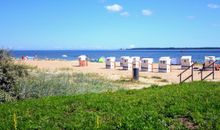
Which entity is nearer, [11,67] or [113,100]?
[113,100]

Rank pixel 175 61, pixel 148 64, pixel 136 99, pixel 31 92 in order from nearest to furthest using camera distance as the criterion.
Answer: pixel 136 99, pixel 31 92, pixel 148 64, pixel 175 61

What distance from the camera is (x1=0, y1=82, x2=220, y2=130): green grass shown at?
7219 mm

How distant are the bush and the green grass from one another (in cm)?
308

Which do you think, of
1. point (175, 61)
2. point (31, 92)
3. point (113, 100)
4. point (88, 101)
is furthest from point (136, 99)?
point (175, 61)

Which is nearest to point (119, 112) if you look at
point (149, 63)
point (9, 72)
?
point (9, 72)

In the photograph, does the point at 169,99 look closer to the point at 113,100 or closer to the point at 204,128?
Result: the point at 113,100

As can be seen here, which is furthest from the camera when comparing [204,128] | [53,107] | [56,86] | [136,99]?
[56,86]

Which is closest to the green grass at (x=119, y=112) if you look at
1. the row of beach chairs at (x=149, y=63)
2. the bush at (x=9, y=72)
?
the bush at (x=9, y=72)

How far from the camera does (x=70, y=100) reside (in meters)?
9.55

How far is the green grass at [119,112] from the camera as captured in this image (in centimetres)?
722

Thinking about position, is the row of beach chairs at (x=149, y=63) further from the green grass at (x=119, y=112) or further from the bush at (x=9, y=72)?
the green grass at (x=119, y=112)

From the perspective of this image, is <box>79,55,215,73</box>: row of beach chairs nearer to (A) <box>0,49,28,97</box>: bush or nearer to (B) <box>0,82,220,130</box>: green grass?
(A) <box>0,49,28,97</box>: bush

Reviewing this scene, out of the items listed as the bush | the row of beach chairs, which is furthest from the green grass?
the row of beach chairs

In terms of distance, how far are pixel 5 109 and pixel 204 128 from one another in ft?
14.4
